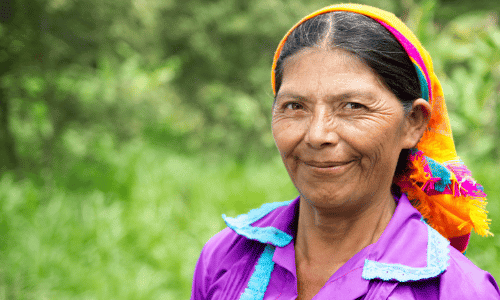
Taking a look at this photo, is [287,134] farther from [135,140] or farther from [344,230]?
[135,140]

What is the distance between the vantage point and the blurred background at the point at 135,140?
387cm

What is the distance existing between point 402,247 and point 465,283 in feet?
0.69

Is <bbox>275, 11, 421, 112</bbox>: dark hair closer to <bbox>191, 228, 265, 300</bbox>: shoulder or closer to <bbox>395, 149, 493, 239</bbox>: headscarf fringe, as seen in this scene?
<bbox>395, 149, 493, 239</bbox>: headscarf fringe

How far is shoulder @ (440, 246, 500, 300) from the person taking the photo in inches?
46.8

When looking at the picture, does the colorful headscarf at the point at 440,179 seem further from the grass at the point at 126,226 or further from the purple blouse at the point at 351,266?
the grass at the point at 126,226

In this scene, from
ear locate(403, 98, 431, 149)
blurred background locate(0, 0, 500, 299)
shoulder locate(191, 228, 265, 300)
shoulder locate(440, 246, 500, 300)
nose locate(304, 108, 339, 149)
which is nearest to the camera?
shoulder locate(440, 246, 500, 300)

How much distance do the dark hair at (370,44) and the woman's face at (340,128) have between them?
0.08 ft

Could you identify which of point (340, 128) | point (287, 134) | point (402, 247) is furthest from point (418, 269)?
point (287, 134)

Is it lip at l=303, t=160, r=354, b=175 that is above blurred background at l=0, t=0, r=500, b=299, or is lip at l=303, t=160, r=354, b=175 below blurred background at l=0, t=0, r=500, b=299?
below

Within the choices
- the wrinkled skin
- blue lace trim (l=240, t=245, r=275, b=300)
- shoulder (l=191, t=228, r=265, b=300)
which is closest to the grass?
shoulder (l=191, t=228, r=265, b=300)

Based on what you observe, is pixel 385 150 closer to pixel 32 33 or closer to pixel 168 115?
pixel 32 33

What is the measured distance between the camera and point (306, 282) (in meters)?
1.52

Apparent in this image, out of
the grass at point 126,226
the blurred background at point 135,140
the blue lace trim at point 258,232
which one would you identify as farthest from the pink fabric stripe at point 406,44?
the grass at point 126,226

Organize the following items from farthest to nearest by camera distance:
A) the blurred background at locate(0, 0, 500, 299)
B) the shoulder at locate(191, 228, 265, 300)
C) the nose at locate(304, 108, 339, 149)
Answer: the blurred background at locate(0, 0, 500, 299) → the shoulder at locate(191, 228, 265, 300) → the nose at locate(304, 108, 339, 149)
